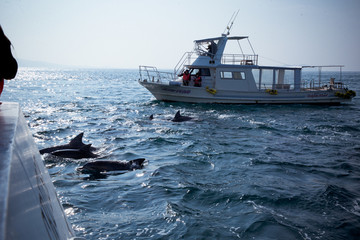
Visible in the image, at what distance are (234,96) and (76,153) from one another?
55.1ft

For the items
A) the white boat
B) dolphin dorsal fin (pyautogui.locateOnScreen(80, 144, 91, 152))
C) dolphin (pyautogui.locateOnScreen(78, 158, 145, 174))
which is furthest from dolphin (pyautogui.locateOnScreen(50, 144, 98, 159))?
the white boat

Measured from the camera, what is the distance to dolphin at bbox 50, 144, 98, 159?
361 inches

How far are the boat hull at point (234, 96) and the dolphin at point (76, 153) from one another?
14774 millimetres

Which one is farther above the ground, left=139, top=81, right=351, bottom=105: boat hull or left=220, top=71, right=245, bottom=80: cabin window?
left=220, top=71, right=245, bottom=80: cabin window

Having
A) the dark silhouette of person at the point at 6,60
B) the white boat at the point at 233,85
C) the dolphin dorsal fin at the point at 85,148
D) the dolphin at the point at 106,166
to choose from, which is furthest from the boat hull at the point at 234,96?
the dark silhouette of person at the point at 6,60

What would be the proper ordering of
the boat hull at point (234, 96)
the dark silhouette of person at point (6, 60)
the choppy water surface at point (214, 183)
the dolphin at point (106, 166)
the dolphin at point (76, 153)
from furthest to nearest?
the boat hull at point (234, 96)
the dolphin at point (76, 153)
the dolphin at point (106, 166)
the choppy water surface at point (214, 183)
the dark silhouette of person at point (6, 60)

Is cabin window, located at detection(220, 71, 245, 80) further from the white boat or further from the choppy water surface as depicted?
the choppy water surface

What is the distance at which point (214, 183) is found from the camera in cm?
751

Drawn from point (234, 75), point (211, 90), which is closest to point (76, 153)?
point (211, 90)

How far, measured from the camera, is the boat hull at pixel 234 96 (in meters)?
23.5

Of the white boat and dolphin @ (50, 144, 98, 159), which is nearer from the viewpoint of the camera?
dolphin @ (50, 144, 98, 159)

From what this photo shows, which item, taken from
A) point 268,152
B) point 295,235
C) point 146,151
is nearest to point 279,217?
point 295,235

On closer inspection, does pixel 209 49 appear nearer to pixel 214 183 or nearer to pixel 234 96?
pixel 234 96

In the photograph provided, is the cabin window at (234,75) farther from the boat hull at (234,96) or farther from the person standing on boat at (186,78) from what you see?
the person standing on boat at (186,78)
